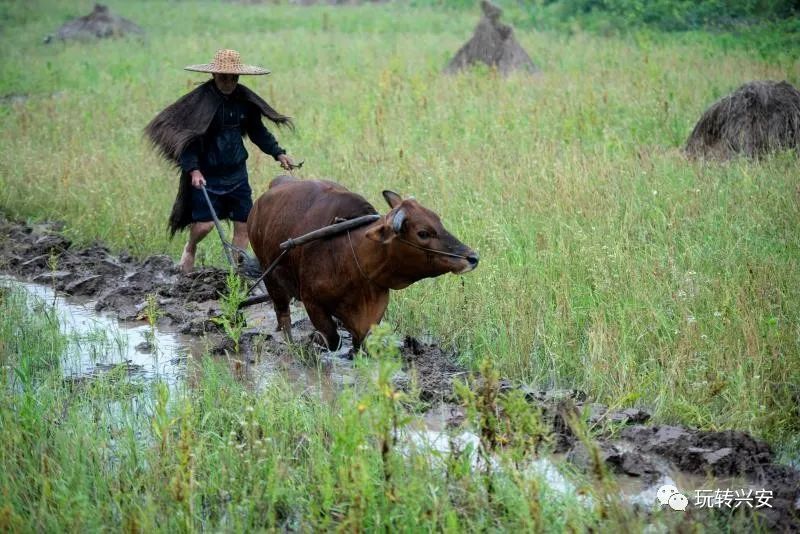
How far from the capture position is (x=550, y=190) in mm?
8367

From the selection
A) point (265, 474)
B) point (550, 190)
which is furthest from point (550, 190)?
point (265, 474)

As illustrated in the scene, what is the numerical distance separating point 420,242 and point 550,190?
3.31 m

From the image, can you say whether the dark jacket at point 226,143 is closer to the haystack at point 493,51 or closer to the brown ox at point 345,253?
the brown ox at point 345,253

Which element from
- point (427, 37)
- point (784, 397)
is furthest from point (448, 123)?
point (427, 37)

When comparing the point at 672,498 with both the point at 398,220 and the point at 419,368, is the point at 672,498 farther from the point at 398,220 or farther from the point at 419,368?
the point at 419,368

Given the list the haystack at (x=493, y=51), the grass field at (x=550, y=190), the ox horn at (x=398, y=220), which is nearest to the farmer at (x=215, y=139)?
the grass field at (x=550, y=190)

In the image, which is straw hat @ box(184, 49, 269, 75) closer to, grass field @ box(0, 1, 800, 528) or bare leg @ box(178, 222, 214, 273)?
bare leg @ box(178, 222, 214, 273)

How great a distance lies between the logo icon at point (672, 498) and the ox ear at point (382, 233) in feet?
6.50

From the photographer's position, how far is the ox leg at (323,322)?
599cm

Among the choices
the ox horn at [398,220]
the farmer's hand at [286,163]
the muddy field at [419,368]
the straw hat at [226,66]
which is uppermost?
the straw hat at [226,66]

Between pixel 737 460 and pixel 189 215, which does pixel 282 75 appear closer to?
pixel 189 215

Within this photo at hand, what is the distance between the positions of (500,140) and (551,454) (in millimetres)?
6077

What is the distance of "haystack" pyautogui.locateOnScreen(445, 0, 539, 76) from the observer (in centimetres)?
1458

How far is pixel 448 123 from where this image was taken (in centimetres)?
1138
